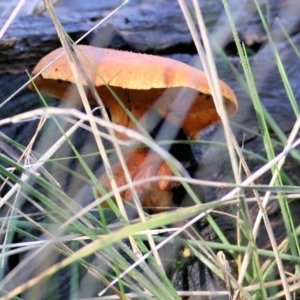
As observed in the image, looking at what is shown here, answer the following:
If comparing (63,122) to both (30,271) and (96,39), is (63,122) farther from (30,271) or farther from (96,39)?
(30,271)

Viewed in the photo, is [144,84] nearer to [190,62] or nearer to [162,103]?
[162,103]

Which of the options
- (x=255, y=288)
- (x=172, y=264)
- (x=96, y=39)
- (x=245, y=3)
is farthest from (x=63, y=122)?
(x=245, y=3)

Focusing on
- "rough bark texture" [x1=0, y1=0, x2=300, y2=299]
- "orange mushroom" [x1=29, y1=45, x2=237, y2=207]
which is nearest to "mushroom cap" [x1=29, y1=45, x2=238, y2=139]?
"orange mushroom" [x1=29, y1=45, x2=237, y2=207]

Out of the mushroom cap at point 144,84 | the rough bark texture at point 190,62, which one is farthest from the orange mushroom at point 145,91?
the rough bark texture at point 190,62

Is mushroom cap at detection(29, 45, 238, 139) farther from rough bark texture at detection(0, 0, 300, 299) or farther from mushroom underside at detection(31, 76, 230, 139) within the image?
rough bark texture at detection(0, 0, 300, 299)

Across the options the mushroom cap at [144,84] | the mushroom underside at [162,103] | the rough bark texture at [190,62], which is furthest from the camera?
the rough bark texture at [190,62]

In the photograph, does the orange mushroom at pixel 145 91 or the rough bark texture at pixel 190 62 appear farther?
the rough bark texture at pixel 190 62

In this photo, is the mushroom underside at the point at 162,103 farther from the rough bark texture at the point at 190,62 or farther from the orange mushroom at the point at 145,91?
the rough bark texture at the point at 190,62

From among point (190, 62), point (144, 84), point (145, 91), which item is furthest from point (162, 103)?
point (190, 62)
